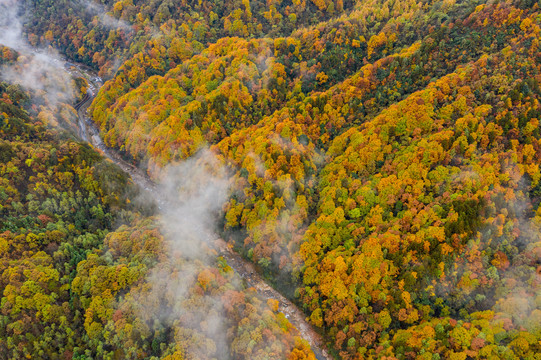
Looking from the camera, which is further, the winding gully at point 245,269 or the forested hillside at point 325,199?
the winding gully at point 245,269

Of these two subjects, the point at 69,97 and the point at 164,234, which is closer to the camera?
the point at 164,234

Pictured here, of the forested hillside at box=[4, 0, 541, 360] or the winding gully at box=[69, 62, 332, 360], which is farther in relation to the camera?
the winding gully at box=[69, 62, 332, 360]

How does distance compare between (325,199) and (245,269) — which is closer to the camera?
(325,199)

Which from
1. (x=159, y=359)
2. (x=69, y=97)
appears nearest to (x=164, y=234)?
(x=159, y=359)

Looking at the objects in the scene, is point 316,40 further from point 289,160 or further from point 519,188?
point 519,188

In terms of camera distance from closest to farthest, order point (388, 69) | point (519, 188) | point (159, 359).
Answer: point (159, 359)
point (519, 188)
point (388, 69)

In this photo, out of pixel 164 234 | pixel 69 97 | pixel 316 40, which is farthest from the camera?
pixel 69 97

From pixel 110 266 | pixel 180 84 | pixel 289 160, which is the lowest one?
pixel 110 266

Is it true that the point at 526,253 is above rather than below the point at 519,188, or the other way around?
below
